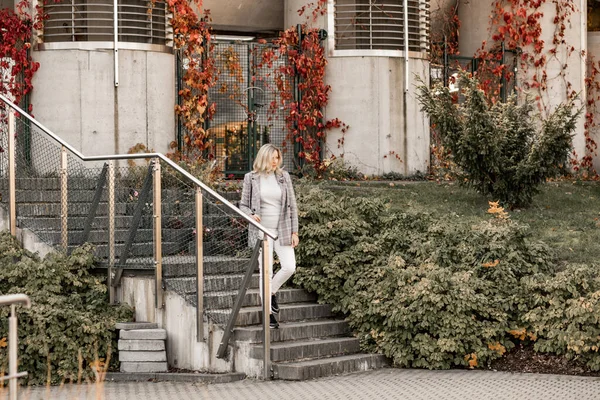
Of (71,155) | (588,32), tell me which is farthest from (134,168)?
(588,32)

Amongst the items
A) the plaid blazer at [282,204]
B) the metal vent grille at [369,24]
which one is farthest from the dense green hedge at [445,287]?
the metal vent grille at [369,24]

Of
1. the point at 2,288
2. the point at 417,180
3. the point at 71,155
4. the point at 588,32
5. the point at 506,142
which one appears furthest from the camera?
the point at 588,32

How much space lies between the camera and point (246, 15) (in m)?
18.6

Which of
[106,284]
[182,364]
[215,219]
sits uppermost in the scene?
[215,219]

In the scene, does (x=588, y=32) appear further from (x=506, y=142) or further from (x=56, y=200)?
(x=56, y=200)

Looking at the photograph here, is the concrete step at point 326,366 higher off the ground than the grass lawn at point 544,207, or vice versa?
the grass lawn at point 544,207

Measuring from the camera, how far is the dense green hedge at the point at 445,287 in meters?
A: 9.62

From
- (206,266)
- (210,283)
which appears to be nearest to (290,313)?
(210,283)

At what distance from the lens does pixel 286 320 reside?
10352 mm

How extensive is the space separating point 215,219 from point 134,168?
46.4 inches

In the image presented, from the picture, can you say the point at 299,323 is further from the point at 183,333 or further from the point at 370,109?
the point at 370,109

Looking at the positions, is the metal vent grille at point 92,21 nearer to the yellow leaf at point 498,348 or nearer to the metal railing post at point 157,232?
the metal railing post at point 157,232

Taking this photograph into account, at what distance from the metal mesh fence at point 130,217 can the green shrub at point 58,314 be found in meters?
0.35

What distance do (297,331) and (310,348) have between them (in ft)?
1.07
